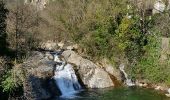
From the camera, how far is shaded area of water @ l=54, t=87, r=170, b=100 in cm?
4141

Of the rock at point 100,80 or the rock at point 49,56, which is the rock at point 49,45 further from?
the rock at point 100,80

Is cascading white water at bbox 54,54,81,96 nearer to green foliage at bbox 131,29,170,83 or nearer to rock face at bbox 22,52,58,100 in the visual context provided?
rock face at bbox 22,52,58,100

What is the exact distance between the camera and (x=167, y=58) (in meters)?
47.0

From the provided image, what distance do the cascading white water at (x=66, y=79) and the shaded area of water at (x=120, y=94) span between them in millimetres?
1587

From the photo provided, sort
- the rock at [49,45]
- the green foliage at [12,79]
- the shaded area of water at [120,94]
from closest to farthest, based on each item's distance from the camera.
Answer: the green foliage at [12,79] < the shaded area of water at [120,94] < the rock at [49,45]

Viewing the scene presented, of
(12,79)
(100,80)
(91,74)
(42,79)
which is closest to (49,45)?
(91,74)

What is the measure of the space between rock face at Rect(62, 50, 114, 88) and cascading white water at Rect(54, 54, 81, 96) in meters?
1.03

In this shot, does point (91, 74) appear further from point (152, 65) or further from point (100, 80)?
point (152, 65)

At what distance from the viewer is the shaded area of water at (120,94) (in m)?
41.4

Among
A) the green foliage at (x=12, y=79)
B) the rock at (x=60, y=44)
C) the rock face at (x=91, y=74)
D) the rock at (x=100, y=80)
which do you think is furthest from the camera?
the rock at (x=60, y=44)

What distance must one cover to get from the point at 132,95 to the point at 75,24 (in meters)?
15.4

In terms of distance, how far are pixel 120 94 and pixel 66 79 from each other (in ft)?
21.2

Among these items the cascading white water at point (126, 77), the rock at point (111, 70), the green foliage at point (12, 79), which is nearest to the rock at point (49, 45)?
the rock at point (111, 70)

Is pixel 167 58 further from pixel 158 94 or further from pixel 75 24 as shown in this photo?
pixel 75 24
